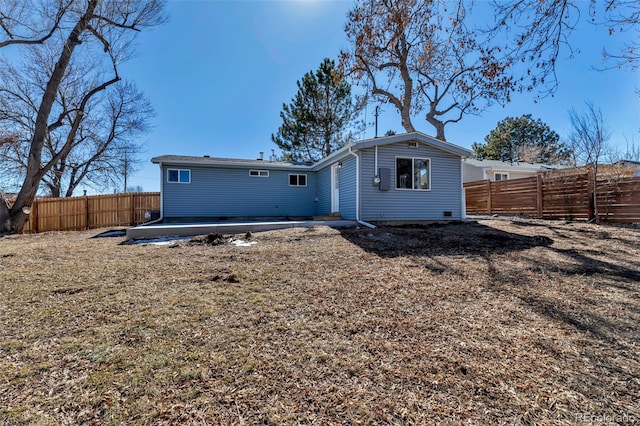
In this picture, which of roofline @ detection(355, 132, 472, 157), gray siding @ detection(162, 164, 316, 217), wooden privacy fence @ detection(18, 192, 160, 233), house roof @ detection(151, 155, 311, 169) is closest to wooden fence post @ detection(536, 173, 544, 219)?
roofline @ detection(355, 132, 472, 157)

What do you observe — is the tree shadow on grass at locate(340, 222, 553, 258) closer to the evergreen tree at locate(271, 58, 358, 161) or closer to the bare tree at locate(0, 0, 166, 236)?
the bare tree at locate(0, 0, 166, 236)

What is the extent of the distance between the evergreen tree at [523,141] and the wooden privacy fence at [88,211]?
106 feet

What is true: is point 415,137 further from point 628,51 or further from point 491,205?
point 491,205

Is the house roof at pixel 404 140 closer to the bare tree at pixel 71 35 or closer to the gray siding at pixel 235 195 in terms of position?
the gray siding at pixel 235 195

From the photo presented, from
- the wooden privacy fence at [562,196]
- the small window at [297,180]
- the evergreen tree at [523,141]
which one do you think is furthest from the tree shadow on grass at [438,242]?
the evergreen tree at [523,141]

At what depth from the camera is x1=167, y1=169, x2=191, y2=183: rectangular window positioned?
38.3 feet

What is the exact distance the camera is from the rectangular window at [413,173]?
9695 mm

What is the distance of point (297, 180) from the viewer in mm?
13523

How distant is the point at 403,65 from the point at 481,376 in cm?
1425

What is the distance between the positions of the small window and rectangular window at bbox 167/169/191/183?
14.4 ft

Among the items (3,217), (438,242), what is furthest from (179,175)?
(438,242)

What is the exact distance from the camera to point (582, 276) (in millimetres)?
4039

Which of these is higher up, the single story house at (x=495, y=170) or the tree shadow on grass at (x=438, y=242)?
the single story house at (x=495, y=170)

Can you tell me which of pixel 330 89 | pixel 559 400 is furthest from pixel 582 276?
pixel 330 89
